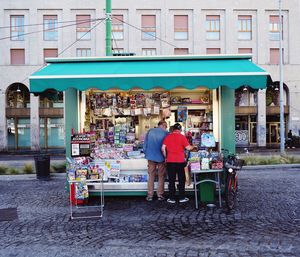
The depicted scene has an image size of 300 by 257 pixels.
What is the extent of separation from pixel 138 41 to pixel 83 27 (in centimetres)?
533

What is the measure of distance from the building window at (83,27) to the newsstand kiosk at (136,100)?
92.7ft

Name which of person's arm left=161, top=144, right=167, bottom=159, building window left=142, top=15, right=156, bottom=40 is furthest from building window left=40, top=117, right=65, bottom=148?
person's arm left=161, top=144, right=167, bottom=159

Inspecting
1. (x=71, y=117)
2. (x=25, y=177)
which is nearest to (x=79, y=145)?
(x=71, y=117)

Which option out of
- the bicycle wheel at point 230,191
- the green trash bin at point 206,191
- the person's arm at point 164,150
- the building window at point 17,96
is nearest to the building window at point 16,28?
the building window at point 17,96

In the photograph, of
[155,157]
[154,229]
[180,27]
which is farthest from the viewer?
[180,27]

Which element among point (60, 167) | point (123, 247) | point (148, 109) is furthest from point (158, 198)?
point (60, 167)

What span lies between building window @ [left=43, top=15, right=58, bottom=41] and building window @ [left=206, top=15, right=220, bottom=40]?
14.4 meters

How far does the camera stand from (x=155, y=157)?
9.13 metres

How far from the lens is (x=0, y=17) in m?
37.4

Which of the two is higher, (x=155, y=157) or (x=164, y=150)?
(x=164, y=150)

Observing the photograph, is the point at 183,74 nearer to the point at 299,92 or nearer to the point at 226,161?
the point at 226,161

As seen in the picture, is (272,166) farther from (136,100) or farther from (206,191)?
(206,191)

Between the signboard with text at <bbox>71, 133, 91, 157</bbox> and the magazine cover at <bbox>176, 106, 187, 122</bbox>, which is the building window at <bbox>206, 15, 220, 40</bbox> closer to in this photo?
the magazine cover at <bbox>176, 106, 187, 122</bbox>

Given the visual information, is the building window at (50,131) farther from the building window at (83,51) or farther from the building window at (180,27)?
the building window at (180,27)
